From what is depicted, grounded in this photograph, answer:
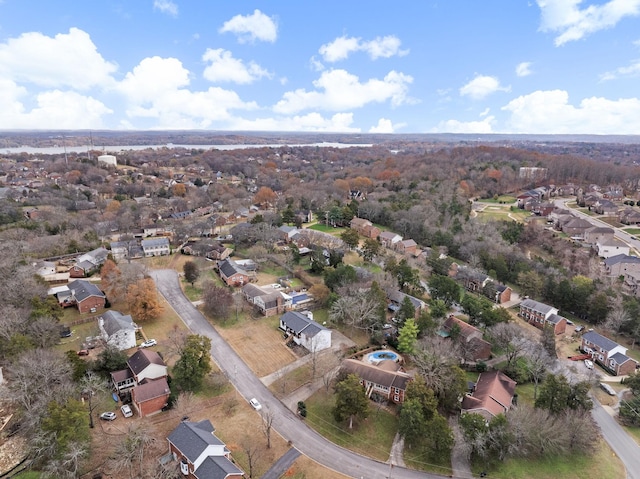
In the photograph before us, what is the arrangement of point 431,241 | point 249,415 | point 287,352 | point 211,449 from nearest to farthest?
point 211,449, point 249,415, point 287,352, point 431,241

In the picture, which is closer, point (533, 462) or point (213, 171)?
point (533, 462)

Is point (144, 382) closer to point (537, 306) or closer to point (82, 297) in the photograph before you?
point (82, 297)

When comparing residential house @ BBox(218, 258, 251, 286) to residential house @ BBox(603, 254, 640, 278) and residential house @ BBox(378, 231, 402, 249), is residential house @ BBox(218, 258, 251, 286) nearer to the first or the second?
residential house @ BBox(378, 231, 402, 249)

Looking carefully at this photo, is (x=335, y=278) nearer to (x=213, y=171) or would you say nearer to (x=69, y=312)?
(x=69, y=312)

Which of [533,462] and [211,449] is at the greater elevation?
[211,449]

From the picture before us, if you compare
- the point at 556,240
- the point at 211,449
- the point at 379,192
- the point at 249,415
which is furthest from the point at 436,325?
the point at 379,192

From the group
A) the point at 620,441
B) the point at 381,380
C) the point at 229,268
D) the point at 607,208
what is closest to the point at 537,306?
the point at 620,441

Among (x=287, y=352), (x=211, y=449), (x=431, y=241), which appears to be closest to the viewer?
(x=211, y=449)
